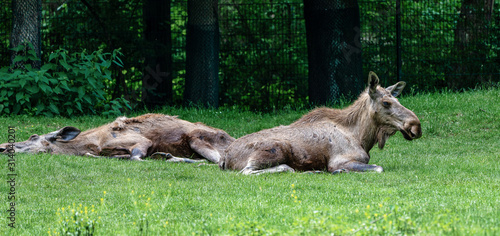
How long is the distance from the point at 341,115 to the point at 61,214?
5177mm

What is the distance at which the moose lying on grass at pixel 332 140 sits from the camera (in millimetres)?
9539

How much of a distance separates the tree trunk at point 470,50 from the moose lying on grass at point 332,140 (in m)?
9.69

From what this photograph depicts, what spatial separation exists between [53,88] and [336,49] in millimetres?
6881

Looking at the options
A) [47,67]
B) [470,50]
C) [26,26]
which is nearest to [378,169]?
[47,67]

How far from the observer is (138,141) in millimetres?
11953

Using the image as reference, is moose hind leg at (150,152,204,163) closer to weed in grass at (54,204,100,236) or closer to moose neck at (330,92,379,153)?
moose neck at (330,92,379,153)

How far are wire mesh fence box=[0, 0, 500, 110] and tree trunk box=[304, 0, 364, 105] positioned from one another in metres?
1.70

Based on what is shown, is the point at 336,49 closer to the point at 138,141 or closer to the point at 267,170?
the point at 138,141

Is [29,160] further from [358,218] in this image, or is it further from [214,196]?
[358,218]

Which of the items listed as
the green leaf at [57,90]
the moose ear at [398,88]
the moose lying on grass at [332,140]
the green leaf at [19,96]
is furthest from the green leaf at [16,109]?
the moose ear at [398,88]

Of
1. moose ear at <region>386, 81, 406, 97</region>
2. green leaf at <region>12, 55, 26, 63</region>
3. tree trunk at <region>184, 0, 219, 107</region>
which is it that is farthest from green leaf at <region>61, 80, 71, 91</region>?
moose ear at <region>386, 81, 406, 97</region>

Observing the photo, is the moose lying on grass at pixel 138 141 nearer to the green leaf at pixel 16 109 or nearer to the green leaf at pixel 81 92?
the green leaf at pixel 81 92

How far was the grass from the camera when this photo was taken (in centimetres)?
548

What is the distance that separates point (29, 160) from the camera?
1020 centimetres
